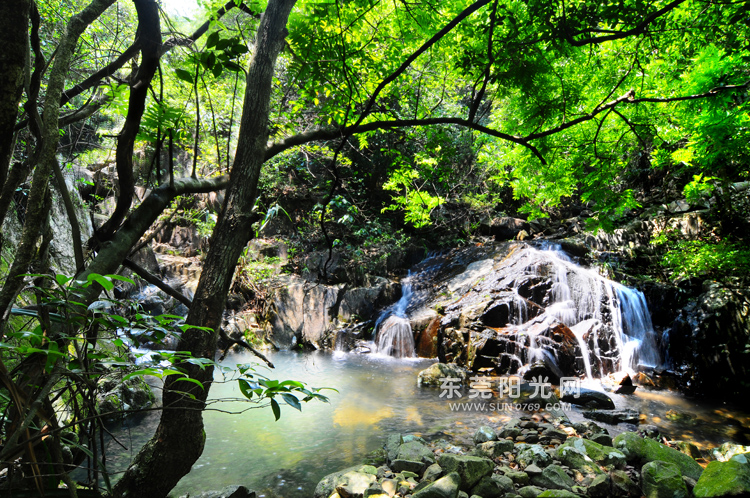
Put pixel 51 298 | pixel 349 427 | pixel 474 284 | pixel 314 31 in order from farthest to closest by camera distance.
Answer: pixel 474 284 < pixel 349 427 < pixel 314 31 < pixel 51 298

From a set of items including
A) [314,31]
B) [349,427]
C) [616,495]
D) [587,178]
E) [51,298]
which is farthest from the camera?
[349,427]

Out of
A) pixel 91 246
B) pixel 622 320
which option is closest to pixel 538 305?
pixel 622 320

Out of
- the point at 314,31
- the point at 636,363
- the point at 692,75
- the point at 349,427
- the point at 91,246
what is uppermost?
the point at 692,75

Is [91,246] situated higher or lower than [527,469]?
higher

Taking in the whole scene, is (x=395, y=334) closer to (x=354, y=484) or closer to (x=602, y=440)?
(x=602, y=440)

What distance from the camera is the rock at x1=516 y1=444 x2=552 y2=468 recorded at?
3.66m

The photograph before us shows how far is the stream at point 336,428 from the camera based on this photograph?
3.74 m

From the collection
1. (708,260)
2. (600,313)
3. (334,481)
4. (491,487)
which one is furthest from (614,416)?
(708,260)

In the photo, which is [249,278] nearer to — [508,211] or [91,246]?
[91,246]

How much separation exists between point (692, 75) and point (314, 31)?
5745mm

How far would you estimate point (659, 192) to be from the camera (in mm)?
12375

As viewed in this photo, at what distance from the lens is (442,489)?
289 centimetres

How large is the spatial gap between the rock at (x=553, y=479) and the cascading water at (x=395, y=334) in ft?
21.1

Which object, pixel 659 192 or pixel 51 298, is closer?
pixel 51 298
